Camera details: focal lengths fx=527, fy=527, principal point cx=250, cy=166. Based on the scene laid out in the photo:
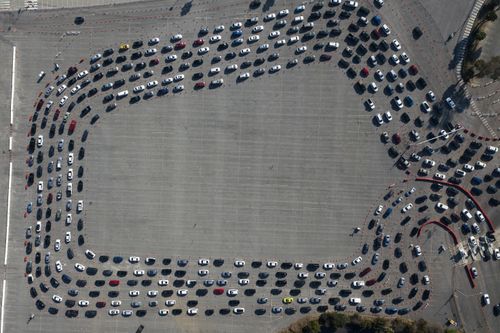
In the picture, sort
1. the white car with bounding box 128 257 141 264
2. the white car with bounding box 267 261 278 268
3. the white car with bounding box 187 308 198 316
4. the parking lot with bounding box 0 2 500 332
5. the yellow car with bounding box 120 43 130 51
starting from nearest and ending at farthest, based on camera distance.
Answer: the parking lot with bounding box 0 2 500 332 < the white car with bounding box 267 261 278 268 < the white car with bounding box 187 308 198 316 < the white car with bounding box 128 257 141 264 < the yellow car with bounding box 120 43 130 51

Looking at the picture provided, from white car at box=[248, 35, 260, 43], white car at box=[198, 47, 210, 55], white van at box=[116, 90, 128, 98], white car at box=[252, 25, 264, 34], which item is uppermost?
white car at box=[252, 25, 264, 34]

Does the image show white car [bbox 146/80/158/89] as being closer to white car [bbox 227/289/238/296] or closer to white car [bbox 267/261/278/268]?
white car [bbox 267/261/278/268]

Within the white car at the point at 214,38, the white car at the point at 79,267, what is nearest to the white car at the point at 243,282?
the white car at the point at 79,267

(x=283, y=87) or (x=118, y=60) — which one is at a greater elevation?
(x=118, y=60)

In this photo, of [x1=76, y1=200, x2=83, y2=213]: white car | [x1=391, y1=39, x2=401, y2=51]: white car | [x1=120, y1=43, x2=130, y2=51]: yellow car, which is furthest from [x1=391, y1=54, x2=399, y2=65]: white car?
[x1=76, y1=200, x2=83, y2=213]: white car

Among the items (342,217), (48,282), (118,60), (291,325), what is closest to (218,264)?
(291,325)

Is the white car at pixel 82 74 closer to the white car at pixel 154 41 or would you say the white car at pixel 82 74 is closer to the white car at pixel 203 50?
the white car at pixel 154 41

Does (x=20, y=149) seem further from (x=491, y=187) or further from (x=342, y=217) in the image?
(x=491, y=187)

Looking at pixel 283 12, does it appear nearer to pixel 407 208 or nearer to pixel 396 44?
pixel 396 44
